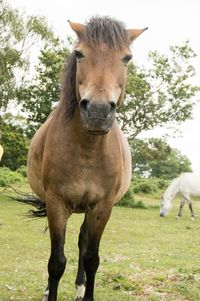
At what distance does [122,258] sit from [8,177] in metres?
18.0

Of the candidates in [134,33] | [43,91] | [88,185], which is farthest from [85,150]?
[43,91]

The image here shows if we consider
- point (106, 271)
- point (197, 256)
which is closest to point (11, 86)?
point (197, 256)

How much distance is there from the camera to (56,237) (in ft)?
14.8

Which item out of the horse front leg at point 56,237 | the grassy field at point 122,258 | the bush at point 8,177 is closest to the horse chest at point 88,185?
the horse front leg at point 56,237

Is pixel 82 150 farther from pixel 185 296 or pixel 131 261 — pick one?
pixel 131 261

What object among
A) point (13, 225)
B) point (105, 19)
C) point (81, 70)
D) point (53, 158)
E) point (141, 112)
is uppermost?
point (141, 112)

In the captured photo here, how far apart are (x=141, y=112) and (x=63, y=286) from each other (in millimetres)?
18895

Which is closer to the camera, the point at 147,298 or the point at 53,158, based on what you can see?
the point at 53,158

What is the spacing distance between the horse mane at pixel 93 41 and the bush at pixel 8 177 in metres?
21.0

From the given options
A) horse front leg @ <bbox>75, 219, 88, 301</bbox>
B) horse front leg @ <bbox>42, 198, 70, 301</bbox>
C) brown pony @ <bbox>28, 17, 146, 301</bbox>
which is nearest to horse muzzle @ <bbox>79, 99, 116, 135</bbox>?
brown pony @ <bbox>28, 17, 146, 301</bbox>

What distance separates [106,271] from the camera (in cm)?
680

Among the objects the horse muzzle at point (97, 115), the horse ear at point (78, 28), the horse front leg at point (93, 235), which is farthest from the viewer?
the horse front leg at point (93, 235)

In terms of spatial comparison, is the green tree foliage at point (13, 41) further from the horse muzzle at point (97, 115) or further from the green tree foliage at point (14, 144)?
the horse muzzle at point (97, 115)

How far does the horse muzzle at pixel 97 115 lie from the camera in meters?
3.30
